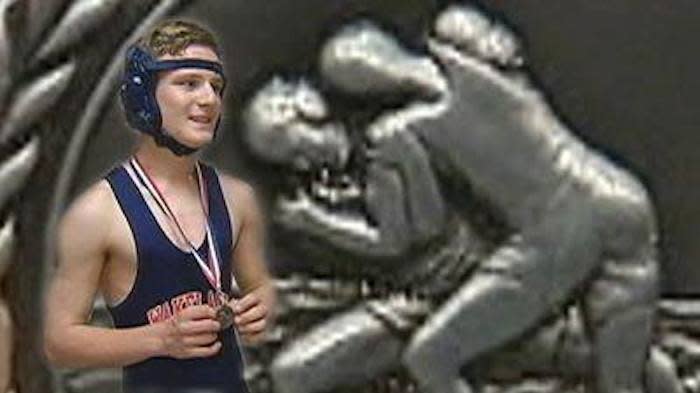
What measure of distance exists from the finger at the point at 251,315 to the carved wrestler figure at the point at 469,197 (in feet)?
0.20

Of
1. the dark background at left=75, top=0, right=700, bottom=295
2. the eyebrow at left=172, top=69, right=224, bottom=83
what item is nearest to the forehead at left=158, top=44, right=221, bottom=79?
the eyebrow at left=172, top=69, right=224, bottom=83

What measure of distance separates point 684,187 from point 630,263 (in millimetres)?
57

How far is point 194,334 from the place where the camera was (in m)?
1.04

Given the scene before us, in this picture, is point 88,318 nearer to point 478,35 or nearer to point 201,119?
point 201,119

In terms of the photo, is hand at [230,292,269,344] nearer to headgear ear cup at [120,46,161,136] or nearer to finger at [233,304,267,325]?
finger at [233,304,267,325]

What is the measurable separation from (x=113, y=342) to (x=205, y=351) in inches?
2.3

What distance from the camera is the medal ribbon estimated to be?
102 centimetres

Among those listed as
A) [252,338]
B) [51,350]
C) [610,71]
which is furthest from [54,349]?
[610,71]

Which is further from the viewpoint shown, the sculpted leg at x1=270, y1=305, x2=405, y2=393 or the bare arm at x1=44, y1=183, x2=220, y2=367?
the sculpted leg at x1=270, y1=305, x2=405, y2=393

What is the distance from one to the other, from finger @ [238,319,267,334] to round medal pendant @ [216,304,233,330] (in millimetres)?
32

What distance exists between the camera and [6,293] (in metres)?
1.18

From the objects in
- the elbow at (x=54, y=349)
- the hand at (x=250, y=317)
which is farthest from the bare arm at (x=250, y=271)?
the elbow at (x=54, y=349)

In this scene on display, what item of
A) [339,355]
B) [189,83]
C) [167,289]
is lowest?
[339,355]

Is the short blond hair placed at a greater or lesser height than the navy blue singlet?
greater
